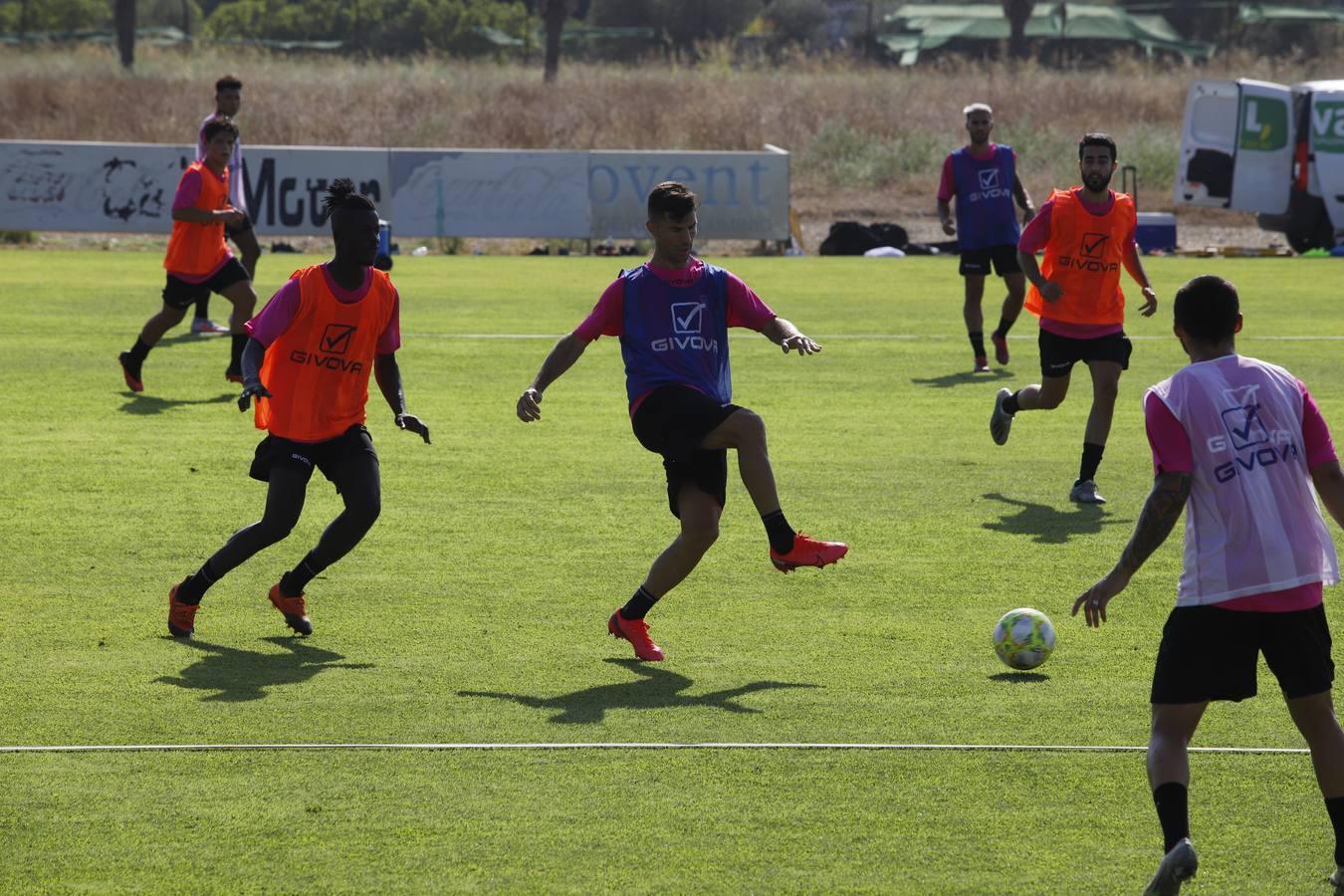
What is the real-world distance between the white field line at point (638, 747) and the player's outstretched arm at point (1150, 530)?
52.1 inches

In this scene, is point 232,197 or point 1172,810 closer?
point 1172,810

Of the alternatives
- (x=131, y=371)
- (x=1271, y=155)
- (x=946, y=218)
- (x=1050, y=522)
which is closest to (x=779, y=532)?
(x=1050, y=522)

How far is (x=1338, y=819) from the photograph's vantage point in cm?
493

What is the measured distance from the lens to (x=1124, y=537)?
9.82 meters

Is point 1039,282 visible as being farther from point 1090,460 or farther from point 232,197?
point 232,197

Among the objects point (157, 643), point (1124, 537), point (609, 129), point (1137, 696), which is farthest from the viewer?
point (609, 129)

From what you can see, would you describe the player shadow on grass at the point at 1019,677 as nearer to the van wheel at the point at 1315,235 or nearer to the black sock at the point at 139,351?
the black sock at the point at 139,351

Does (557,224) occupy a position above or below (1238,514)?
below

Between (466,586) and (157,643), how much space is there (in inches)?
62.7

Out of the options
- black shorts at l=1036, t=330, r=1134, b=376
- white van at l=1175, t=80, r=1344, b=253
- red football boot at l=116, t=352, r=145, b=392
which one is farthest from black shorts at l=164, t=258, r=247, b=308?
white van at l=1175, t=80, r=1344, b=253

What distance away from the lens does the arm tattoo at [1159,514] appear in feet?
15.9

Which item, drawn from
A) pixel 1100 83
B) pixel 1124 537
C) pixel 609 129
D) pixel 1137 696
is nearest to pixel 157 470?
pixel 1124 537

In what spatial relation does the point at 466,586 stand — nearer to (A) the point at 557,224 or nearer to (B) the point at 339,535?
(B) the point at 339,535

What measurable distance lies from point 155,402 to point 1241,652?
10.9m
